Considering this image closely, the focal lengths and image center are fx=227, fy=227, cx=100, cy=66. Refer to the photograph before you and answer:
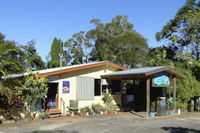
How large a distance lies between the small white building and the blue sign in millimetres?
3409

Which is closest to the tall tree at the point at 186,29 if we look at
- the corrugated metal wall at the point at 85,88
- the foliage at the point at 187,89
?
the foliage at the point at 187,89

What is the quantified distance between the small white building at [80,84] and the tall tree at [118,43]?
19.0m

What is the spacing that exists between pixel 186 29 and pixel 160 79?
40.5 feet

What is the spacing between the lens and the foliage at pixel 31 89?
1138cm

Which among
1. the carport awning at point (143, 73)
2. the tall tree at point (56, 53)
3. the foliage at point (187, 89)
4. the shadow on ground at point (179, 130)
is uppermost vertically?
the tall tree at point (56, 53)

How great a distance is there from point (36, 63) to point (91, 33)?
12.5 metres

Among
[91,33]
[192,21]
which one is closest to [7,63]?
[192,21]

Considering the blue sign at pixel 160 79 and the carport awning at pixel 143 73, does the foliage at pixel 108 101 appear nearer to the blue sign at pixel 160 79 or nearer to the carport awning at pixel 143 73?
the carport awning at pixel 143 73

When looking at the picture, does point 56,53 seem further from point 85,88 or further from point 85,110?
point 85,110

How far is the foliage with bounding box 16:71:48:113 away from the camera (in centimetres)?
1138

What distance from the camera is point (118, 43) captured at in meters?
35.8

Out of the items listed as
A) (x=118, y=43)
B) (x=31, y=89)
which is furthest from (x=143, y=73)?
(x=118, y=43)

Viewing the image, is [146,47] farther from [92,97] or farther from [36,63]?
[92,97]

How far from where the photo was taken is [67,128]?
9.84 meters
